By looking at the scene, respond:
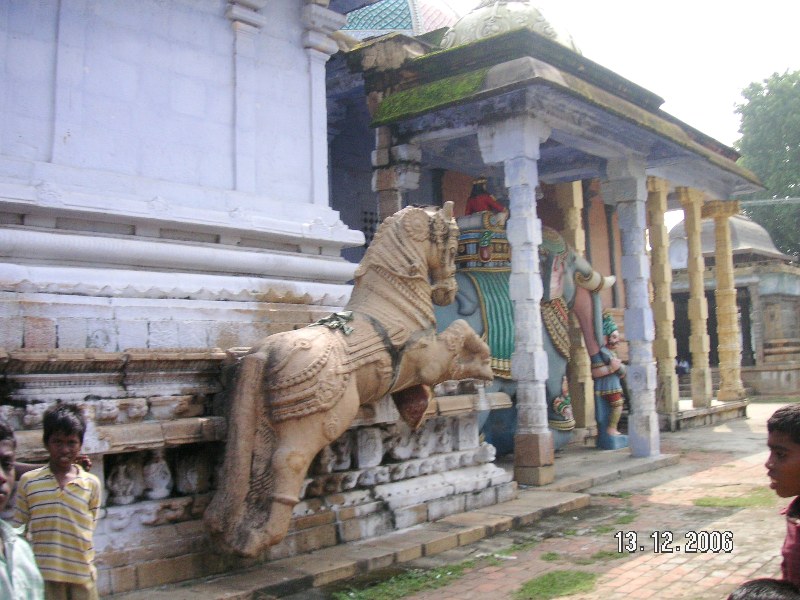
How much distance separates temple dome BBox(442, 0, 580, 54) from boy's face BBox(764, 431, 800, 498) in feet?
23.4

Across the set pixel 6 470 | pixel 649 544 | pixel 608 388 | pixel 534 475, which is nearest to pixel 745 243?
pixel 608 388

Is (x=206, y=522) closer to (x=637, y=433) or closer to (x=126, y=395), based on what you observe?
(x=126, y=395)

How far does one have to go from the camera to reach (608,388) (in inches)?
396

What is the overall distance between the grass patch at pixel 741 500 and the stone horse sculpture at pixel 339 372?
274 cm

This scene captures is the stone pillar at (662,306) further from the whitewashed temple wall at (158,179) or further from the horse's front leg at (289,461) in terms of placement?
the horse's front leg at (289,461)

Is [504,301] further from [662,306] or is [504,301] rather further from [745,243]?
[745,243]

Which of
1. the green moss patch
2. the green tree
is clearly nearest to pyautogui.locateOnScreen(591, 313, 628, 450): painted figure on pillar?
the green moss patch

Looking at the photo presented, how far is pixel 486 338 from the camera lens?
842 centimetres

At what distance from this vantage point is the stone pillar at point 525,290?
786 centimetres

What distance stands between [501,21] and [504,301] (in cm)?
310

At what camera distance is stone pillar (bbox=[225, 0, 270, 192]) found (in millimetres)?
6379

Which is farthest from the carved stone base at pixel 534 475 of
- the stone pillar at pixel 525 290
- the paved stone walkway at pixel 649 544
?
the paved stone walkway at pixel 649 544

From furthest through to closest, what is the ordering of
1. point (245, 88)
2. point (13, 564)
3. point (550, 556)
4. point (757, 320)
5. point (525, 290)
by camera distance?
1. point (757, 320)
2. point (525, 290)
3. point (245, 88)
4. point (550, 556)
5. point (13, 564)
